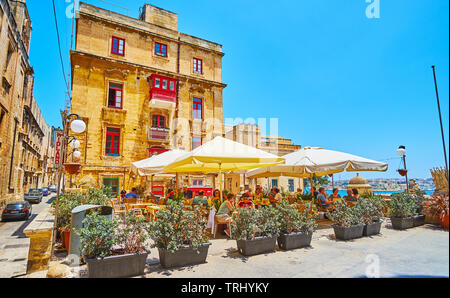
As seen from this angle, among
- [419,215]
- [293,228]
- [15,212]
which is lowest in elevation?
[15,212]

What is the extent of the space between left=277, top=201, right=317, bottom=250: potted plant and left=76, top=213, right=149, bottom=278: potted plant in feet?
9.00

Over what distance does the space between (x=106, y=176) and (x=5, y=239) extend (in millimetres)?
8046

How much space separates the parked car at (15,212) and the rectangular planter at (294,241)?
46.8ft

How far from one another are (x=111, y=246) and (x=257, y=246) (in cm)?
252

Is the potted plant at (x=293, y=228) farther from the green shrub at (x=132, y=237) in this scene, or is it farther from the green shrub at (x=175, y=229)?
the green shrub at (x=132, y=237)

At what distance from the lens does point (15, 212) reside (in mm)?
12492

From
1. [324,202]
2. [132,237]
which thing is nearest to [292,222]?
[132,237]

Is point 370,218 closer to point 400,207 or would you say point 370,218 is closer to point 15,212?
point 400,207

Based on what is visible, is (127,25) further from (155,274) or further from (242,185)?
(155,274)

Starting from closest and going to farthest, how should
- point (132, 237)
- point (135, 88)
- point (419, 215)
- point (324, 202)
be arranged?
1. point (419, 215)
2. point (132, 237)
3. point (324, 202)
4. point (135, 88)

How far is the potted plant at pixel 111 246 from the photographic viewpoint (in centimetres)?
332

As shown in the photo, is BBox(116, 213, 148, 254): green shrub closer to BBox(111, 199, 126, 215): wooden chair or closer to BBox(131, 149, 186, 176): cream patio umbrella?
BBox(111, 199, 126, 215): wooden chair

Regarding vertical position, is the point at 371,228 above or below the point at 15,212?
above

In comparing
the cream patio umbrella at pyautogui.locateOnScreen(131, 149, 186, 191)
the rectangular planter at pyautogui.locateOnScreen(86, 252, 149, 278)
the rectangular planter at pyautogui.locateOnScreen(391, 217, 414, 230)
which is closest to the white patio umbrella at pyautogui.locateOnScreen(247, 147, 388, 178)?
the rectangular planter at pyautogui.locateOnScreen(391, 217, 414, 230)
